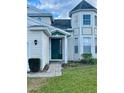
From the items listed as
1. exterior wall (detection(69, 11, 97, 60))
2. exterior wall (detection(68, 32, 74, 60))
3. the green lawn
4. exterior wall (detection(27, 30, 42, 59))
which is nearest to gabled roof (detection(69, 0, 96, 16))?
exterior wall (detection(69, 11, 97, 60))

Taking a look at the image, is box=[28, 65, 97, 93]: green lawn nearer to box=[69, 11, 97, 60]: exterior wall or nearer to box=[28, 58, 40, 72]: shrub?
box=[28, 58, 40, 72]: shrub

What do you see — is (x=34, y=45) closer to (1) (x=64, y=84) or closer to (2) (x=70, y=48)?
(1) (x=64, y=84)

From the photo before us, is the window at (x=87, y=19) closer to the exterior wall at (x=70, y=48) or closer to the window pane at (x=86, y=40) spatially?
the window pane at (x=86, y=40)

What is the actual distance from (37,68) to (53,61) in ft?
14.9

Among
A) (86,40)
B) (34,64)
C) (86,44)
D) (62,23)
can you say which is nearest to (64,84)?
(34,64)

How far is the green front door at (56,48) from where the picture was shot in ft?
45.0

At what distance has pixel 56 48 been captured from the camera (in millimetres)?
13852

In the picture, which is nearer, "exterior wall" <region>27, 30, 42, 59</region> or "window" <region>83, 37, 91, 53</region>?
"exterior wall" <region>27, 30, 42, 59</region>

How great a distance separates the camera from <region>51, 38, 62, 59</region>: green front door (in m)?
13.7
